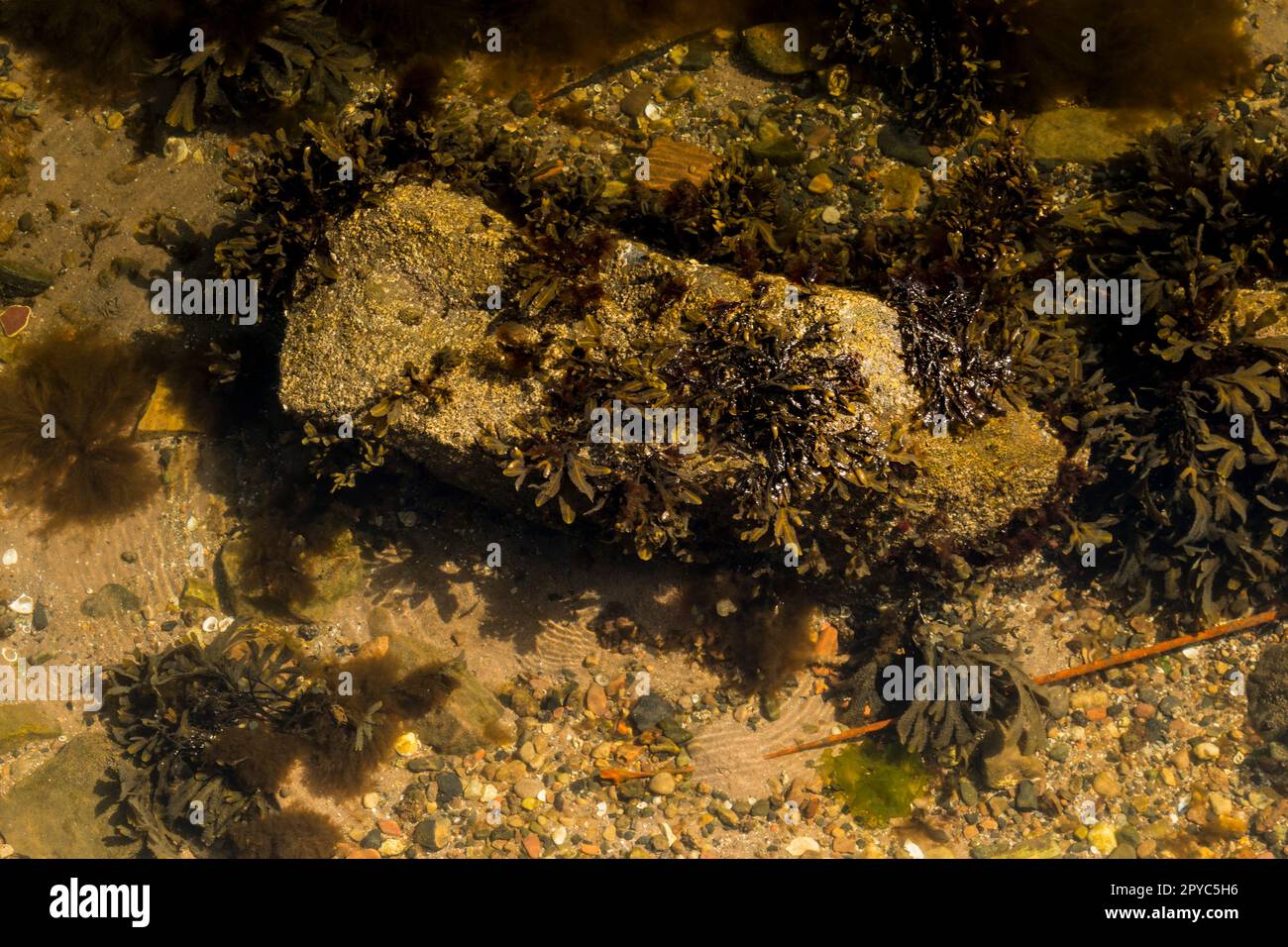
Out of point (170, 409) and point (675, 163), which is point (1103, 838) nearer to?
point (675, 163)

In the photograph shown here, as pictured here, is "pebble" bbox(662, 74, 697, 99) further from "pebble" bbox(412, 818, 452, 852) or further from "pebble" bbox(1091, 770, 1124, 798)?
"pebble" bbox(1091, 770, 1124, 798)

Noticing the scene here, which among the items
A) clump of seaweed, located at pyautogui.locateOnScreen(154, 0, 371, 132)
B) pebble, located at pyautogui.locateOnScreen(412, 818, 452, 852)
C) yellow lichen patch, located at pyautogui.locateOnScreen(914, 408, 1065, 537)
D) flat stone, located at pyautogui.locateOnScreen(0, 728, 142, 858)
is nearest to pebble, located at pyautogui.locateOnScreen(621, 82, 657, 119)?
clump of seaweed, located at pyautogui.locateOnScreen(154, 0, 371, 132)

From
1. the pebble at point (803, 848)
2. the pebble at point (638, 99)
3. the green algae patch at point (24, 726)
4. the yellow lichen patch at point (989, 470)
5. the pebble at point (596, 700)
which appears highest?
the pebble at point (638, 99)

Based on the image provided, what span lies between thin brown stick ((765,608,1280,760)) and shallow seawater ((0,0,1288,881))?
56mm

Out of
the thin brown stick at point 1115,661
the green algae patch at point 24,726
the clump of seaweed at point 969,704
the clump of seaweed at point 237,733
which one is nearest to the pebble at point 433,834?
the clump of seaweed at point 237,733

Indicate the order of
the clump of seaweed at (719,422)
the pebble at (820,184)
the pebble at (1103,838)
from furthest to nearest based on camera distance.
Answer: the pebble at (820,184)
the pebble at (1103,838)
the clump of seaweed at (719,422)

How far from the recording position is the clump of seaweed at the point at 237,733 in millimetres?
6891

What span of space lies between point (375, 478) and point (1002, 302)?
4.89 meters

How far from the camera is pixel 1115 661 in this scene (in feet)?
22.7

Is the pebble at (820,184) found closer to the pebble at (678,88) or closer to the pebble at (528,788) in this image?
the pebble at (678,88)

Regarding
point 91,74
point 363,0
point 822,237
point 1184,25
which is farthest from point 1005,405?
point 91,74

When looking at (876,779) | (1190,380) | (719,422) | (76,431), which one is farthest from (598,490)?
(76,431)

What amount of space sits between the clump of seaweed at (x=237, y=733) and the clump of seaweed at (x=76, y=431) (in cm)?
142

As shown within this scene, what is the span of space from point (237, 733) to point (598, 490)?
3841mm
